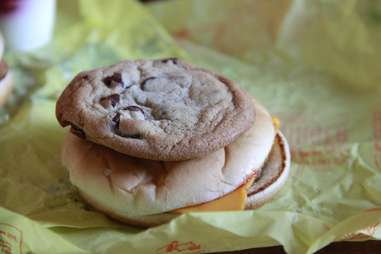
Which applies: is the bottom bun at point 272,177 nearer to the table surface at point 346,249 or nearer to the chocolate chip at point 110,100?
the table surface at point 346,249

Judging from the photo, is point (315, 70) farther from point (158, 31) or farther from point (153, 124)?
point (153, 124)

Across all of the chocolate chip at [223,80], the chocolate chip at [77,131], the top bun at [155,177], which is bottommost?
the top bun at [155,177]

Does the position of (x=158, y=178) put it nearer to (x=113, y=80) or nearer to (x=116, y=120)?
(x=116, y=120)

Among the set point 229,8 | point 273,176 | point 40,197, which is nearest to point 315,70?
point 229,8

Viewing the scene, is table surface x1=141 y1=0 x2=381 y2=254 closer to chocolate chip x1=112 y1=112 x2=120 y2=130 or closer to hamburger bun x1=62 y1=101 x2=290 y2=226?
hamburger bun x1=62 y1=101 x2=290 y2=226

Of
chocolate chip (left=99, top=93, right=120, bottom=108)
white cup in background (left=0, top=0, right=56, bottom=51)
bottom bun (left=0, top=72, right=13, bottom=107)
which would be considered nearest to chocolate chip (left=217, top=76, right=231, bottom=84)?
chocolate chip (left=99, top=93, right=120, bottom=108)

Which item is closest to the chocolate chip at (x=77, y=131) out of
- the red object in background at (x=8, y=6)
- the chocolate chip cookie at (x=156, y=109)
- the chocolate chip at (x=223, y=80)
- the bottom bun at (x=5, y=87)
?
the chocolate chip cookie at (x=156, y=109)

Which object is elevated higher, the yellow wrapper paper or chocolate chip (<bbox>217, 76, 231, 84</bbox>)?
chocolate chip (<bbox>217, 76, 231, 84</bbox>)
